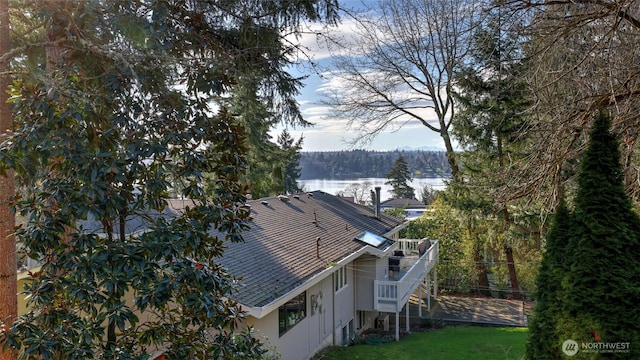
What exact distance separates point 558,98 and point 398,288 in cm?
955

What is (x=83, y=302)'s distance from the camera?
3090mm

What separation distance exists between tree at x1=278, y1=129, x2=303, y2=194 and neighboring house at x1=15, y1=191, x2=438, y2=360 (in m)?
5.60

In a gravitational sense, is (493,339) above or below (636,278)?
below

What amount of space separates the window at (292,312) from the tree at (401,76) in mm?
9892

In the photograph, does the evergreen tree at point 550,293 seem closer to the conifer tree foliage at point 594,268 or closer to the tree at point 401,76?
the conifer tree foliage at point 594,268

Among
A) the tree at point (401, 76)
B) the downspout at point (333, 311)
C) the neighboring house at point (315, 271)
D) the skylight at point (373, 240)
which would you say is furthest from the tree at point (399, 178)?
the downspout at point (333, 311)

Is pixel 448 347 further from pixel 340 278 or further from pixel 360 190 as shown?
pixel 360 190

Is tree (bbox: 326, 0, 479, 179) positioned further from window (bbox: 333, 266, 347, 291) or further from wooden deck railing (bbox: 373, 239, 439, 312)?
window (bbox: 333, 266, 347, 291)

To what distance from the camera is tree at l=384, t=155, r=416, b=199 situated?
54.0m

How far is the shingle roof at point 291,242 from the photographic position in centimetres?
880

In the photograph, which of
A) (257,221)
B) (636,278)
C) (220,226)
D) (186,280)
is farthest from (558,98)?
(257,221)

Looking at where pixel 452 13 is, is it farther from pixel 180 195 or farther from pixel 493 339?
pixel 180 195

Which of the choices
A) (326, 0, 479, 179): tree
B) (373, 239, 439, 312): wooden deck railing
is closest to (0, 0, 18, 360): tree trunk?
(373, 239, 439, 312): wooden deck railing

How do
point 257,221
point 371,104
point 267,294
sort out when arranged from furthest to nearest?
1. point 371,104
2. point 257,221
3. point 267,294
